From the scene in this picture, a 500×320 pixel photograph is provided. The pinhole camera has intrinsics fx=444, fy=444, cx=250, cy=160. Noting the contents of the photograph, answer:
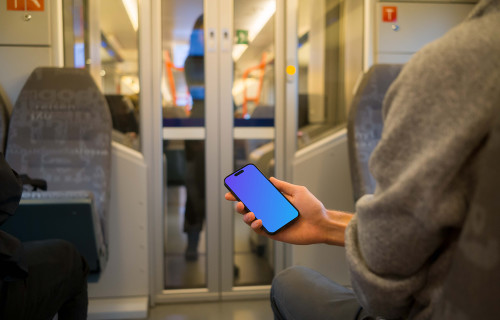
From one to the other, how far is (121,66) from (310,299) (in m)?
2.27

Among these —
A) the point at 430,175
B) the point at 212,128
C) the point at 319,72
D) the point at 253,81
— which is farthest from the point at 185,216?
the point at 430,175

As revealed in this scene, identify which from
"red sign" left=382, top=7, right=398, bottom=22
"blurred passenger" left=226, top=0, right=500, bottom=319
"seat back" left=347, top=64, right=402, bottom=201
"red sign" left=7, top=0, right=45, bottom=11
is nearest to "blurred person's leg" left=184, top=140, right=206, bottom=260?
"seat back" left=347, top=64, right=402, bottom=201

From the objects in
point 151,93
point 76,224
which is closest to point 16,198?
point 76,224

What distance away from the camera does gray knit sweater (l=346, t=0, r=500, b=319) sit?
23.1 inches

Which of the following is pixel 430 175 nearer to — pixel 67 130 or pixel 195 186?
pixel 67 130

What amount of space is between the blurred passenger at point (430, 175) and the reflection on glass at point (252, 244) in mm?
2391

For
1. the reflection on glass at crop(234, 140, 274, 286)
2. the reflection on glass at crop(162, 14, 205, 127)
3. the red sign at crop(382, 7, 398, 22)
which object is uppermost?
the red sign at crop(382, 7, 398, 22)

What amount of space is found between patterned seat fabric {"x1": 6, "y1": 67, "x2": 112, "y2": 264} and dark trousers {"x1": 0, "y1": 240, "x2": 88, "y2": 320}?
903 mm

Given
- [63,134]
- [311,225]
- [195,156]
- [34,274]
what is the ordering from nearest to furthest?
[311,225]
[34,274]
[63,134]
[195,156]

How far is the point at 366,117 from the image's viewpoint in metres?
2.67

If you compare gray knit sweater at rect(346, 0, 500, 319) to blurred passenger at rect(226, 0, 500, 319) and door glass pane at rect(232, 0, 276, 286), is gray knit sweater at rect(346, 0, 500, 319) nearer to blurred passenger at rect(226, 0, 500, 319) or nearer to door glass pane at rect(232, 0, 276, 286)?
blurred passenger at rect(226, 0, 500, 319)

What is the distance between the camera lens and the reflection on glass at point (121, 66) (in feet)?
9.62

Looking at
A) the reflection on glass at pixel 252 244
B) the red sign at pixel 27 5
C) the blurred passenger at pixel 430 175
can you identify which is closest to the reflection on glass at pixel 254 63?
the reflection on glass at pixel 252 244

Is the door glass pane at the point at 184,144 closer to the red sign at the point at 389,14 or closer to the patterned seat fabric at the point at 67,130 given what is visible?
the patterned seat fabric at the point at 67,130
